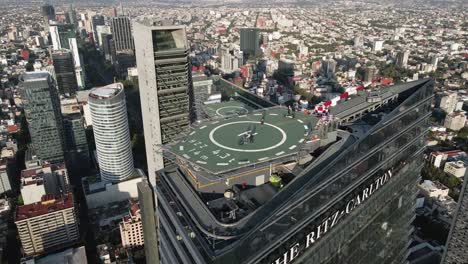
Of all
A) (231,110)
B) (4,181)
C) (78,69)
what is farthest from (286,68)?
(4,181)

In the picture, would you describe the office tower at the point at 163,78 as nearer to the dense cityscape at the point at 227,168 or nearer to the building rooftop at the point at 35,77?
the dense cityscape at the point at 227,168

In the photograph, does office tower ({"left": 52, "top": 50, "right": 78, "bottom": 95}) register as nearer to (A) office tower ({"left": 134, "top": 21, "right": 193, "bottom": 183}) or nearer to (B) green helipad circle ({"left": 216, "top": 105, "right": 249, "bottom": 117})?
(B) green helipad circle ({"left": 216, "top": 105, "right": 249, "bottom": 117})

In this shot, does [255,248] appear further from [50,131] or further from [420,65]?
[420,65]

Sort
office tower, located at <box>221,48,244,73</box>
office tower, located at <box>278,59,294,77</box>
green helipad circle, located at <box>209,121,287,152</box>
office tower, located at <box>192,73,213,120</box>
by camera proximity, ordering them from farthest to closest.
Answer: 1. office tower, located at <box>221,48,244,73</box>
2. office tower, located at <box>278,59,294,77</box>
3. office tower, located at <box>192,73,213,120</box>
4. green helipad circle, located at <box>209,121,287,152</box>

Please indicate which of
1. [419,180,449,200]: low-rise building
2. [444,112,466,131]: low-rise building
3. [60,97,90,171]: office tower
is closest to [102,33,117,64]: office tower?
[60,97,90,171]: office tower

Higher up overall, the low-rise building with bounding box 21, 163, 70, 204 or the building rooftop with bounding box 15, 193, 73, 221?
the building rooftop with bounding box 15, 193, 73, 221
